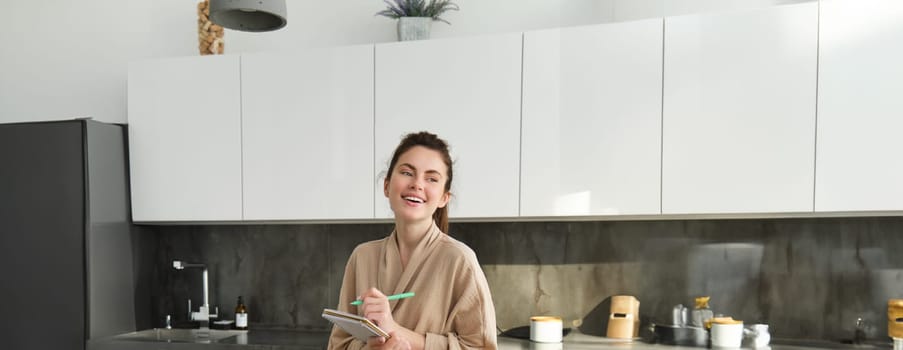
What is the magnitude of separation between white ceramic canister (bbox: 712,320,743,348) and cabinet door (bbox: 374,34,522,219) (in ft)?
2.99

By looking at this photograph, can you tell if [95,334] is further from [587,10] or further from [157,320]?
[587,10]

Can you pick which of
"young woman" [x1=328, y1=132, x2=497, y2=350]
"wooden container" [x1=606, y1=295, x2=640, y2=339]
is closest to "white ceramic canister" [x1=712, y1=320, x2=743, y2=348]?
"wooden container" [x1=606, y1=295, x2=640, y2=339]

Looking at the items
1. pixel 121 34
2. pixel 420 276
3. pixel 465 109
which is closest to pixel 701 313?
pixel 465 109

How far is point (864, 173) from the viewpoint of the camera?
2.69 m

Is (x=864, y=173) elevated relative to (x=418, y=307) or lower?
elevated

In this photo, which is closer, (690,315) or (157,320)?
(690,315)

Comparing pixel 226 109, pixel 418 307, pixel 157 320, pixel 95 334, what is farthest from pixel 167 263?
pixel 418 307

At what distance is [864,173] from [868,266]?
568mm

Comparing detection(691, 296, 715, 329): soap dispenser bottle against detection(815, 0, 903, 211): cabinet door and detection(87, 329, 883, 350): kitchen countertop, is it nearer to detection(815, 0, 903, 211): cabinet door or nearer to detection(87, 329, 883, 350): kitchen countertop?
detection(87, 329, 883, 350): kitchen countertop

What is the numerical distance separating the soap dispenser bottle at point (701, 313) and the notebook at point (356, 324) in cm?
203

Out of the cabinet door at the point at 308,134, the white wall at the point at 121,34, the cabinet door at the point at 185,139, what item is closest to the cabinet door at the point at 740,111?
the white wall at the point at 121,34

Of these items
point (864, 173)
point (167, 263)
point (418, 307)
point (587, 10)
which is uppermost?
point (587, 10)

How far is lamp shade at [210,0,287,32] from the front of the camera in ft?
7.13

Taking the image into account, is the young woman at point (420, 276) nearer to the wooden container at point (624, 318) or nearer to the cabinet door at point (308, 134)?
the cabinet door at point (308, 134)
